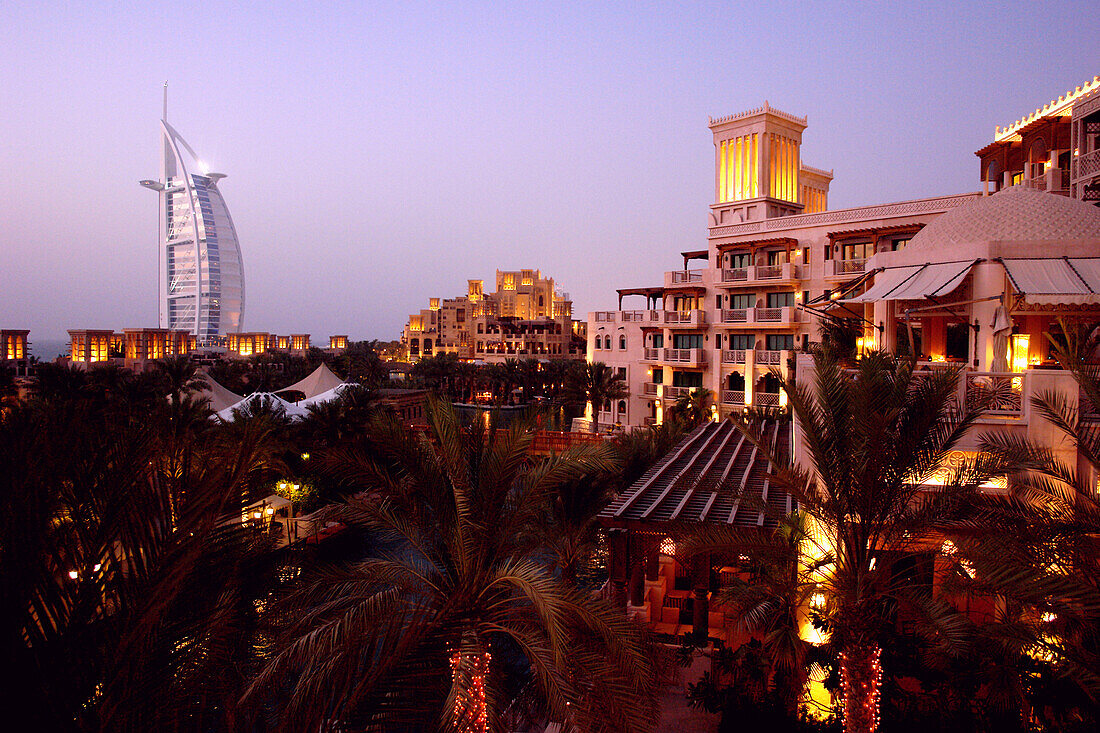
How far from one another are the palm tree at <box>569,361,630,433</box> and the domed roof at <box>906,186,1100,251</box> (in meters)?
26.3

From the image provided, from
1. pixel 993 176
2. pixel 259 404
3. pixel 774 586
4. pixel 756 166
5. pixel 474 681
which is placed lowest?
pixel 474 681

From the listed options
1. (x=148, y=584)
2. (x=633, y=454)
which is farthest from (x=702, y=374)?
(x=148, y=584)

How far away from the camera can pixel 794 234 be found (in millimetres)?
33656

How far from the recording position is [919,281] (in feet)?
38.7

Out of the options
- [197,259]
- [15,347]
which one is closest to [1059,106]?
[15,347]

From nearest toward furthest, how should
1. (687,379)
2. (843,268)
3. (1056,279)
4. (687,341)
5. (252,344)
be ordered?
1. (1056,279)
2. (843,268)
3. (687,379)
4. (687,341)
5. (252,344)

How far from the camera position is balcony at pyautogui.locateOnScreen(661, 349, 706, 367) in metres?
35.6

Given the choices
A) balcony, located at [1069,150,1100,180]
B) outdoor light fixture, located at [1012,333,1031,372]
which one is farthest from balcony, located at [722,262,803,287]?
outdoor light fixture, located at [1012,333,1031,372]

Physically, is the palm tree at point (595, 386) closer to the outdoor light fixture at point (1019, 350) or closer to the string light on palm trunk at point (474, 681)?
the outdoor light fixture at point (1019, 350)

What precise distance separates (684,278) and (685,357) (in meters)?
4.79

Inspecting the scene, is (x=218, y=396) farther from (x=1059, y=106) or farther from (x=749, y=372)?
(x=1059, y=106)

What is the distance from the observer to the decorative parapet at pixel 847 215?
1150 inches

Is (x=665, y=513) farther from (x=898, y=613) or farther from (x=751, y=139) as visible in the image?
(x=751, y=139)

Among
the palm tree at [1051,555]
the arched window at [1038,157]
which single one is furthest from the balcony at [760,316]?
the palm tree at [1051,555]
